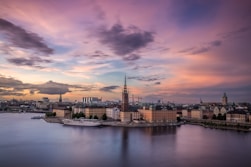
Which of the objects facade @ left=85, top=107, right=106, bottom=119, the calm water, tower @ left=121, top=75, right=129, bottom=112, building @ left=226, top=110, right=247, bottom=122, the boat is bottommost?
the calm water

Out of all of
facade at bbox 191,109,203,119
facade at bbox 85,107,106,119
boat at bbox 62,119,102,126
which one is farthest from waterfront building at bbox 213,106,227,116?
boat at bbox 62,119,102,126

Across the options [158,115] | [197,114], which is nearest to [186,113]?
[197,114]

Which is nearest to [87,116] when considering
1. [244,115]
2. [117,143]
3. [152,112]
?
[152,112]

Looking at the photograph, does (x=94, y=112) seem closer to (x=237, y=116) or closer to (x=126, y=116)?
(x=126, y=116)

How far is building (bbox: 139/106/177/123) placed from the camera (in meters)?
16.2

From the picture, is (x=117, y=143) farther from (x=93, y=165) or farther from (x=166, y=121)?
(x=166, y=121)

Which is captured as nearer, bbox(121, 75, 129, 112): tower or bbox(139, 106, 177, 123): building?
bbox(139, 106, 177, 123): building

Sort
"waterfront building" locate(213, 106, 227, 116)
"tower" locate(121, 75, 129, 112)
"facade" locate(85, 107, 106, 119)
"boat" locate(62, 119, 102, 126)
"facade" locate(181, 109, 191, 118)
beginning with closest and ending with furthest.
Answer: "boat" locate(62, 119, 102, 126) < "tower" locate(121, 75, 129, 112) < "waterfront building" locate(213, 106, 227, 116) < "facade" locate(85, 107, 106, 119) < "facade" locate(181, 109, 191, 118)

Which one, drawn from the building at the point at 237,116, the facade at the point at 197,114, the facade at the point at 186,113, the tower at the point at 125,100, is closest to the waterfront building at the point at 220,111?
the facade at the point at 197,114

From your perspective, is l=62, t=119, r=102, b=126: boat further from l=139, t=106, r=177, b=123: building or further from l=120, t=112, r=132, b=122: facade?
l=139, t=106, r=177, b=123: building

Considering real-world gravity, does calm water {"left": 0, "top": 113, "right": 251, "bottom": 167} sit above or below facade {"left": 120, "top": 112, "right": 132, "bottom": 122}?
below

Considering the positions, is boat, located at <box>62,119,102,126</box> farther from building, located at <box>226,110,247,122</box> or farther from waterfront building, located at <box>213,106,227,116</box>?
waterfront building, located at <box>213,106,227,116</box>

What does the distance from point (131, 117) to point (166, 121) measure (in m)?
1.87

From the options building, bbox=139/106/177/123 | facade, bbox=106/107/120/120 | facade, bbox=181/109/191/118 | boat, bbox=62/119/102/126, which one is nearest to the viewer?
boat, bbox=62/119/102/126
